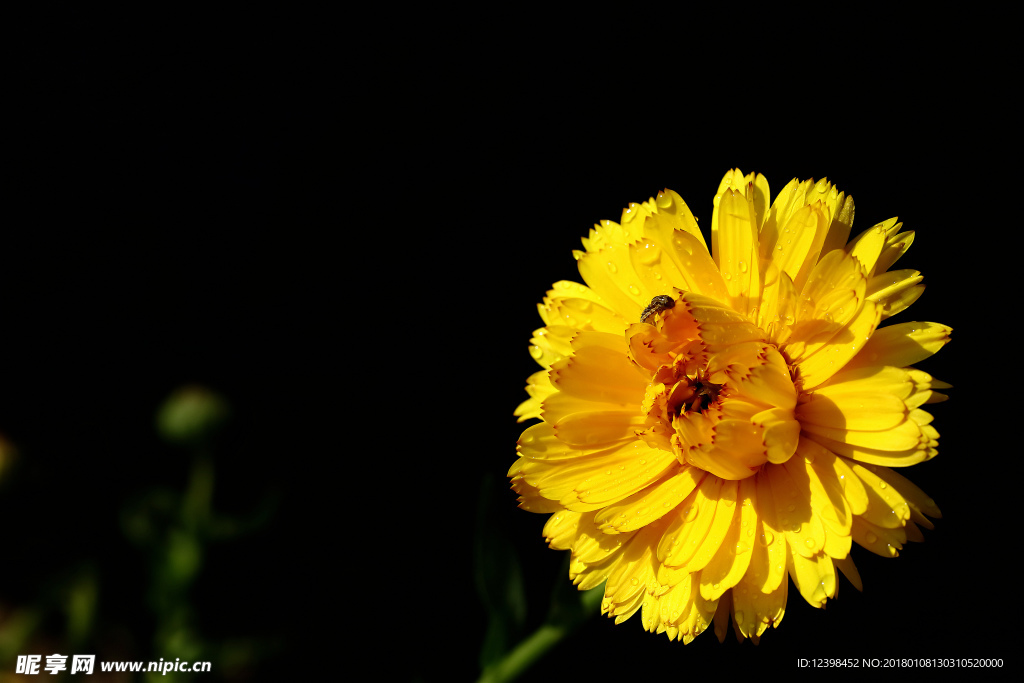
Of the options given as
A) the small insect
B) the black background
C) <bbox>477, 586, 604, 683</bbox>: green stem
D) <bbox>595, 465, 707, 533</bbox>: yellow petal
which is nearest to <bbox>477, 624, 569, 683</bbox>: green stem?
<bbox>477, 586, 604, 683</bbox>: green stem

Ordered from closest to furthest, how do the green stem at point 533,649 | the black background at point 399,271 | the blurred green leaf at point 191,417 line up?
the green stem at point 533,649, the black background at point 399,271, the blurred green leaf at point 191,417

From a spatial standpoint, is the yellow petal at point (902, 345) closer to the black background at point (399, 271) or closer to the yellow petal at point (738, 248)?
the yellow petal at point (738, 248)

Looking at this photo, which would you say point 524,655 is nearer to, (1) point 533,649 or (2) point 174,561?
(1) point 533,649

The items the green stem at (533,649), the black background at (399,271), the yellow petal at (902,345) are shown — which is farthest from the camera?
the black background at (399,271)

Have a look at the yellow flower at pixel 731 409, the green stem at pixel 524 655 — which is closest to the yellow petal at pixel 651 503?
the yellow flower at pixel 731 409

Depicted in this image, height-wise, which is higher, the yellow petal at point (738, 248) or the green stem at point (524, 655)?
the yellow petal at point (738, 248)

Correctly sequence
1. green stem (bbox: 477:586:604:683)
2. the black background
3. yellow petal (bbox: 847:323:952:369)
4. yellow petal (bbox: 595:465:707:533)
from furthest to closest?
the black background
green stem (bbox: 477:586:604:683)
yellow petal (bbox: 595:465:707:533)
yellow petal (bbox: 847:323:952:369)

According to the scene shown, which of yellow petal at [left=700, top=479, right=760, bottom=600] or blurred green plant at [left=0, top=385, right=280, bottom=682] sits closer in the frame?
yellow petal at [left=700, top=479, right=760, bottom=600]

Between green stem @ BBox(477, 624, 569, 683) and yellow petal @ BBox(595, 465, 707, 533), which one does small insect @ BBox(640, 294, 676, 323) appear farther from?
green stem @ BBox(477, 624, 569, 683)

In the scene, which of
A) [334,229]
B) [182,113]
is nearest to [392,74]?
[334,229]
